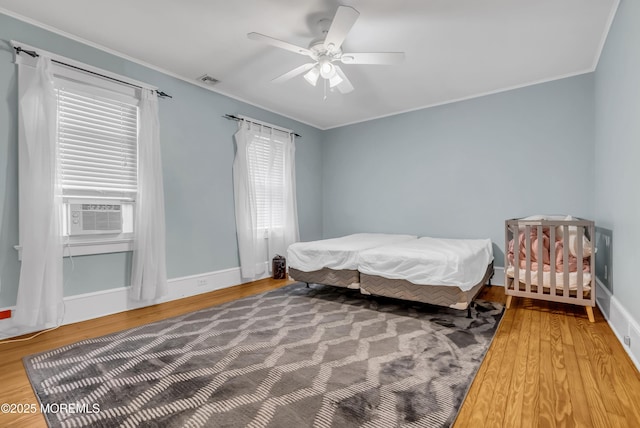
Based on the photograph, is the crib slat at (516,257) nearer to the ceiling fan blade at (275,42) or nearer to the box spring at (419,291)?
the box spring at (419,291)

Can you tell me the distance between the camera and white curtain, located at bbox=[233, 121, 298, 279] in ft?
13.0

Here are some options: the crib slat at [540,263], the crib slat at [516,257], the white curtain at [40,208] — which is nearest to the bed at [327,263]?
the crib slat at [516,257]

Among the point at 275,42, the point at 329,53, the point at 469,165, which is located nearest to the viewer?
the point at 275,42

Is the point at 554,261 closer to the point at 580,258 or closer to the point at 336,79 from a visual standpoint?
the point at 580,258

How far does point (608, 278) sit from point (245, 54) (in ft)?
12.7

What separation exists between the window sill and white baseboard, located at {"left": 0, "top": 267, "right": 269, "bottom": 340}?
0.37m

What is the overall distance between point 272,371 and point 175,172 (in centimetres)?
252

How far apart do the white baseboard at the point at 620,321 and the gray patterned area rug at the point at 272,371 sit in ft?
2.52

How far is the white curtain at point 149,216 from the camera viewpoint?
2961 millimetres

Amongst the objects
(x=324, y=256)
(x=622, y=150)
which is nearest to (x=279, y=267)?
(x=324, y=256)

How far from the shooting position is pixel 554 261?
2643 mm

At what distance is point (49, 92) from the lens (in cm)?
244

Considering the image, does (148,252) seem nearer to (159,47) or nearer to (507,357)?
(159,47)

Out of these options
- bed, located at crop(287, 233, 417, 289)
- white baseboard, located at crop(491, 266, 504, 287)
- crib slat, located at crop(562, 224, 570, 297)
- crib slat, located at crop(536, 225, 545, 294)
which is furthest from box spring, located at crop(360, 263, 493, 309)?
white baseboard, located at crop(491, 266, 504, 287)
